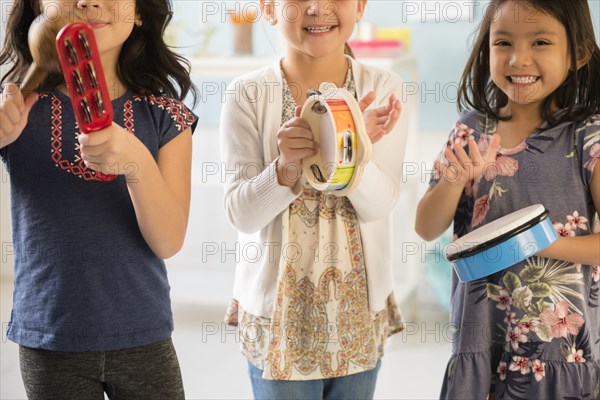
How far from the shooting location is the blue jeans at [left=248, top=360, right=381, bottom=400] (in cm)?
112

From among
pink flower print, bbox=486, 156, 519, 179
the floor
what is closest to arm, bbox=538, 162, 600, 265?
pink flower print, bbox=486, 156, 519, 179

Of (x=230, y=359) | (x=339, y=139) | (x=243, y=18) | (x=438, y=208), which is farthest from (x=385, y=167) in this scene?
(x=243, y=18)

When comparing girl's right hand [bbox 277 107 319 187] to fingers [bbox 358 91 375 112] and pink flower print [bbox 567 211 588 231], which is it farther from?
pink flower print [bbox 567 211 588 231]

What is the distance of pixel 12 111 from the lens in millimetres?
835

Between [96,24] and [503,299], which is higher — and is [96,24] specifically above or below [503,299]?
above

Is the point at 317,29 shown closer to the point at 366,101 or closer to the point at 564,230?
the point at 366,101

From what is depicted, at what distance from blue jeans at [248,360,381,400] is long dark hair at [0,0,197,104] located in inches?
16.8

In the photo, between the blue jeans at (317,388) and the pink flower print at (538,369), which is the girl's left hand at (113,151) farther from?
the pink flower print at (538,369)

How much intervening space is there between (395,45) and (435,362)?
0.89 metres

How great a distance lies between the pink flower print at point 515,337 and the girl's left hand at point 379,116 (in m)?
0.32

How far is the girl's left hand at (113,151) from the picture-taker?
814mm

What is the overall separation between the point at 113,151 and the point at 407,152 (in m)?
1.61

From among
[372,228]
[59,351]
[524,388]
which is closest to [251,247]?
[372,228]

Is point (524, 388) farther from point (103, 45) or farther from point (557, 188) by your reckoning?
point (103, 45)
